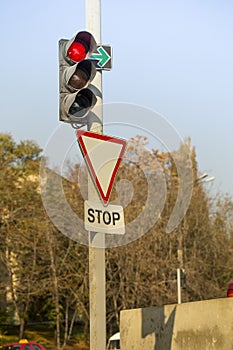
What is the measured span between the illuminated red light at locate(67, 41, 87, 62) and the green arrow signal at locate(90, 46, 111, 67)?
0.45 meters

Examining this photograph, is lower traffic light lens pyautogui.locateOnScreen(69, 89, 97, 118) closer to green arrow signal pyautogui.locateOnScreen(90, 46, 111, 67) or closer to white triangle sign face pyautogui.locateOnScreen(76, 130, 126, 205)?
white triangle sign face pyautogui.locateOnScreen(76, 130, 126, 205)

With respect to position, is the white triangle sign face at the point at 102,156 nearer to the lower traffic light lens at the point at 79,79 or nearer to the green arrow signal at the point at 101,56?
the lower traffic light lens at the point at 79,79

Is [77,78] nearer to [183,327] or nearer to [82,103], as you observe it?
[82,103]

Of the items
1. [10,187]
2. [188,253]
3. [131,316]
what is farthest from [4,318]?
[131,316]

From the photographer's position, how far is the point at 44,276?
41.1 meters

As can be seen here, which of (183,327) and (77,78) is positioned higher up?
(77,78)

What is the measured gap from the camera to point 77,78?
21.9 ft

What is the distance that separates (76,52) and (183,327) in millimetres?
3971

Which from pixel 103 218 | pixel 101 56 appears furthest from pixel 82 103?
pixel 103 218

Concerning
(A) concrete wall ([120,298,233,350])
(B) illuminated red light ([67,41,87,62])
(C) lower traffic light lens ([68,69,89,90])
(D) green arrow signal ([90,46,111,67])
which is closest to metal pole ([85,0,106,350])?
(C) lower traffic light lens ([68,69,89,90])

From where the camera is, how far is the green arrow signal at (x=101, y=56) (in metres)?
7.22

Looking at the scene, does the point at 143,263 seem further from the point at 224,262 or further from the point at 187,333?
the point at 187,333

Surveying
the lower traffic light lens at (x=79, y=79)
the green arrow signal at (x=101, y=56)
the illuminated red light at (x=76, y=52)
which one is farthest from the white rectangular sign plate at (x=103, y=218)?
the green arrow signal at (x=101, y=56)

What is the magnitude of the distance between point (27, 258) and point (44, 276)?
1.40 meters
